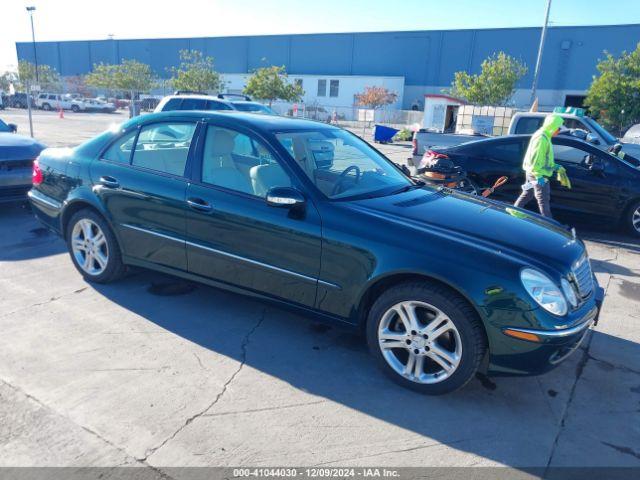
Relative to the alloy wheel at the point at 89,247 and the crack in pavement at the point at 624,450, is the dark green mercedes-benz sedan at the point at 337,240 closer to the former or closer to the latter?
the alloy wheel at the point at 89,247

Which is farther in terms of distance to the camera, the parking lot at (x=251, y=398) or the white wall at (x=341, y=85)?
the white wall at (x=341, y=85)

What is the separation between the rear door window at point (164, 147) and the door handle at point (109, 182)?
22 centimetres

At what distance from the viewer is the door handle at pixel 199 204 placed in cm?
384

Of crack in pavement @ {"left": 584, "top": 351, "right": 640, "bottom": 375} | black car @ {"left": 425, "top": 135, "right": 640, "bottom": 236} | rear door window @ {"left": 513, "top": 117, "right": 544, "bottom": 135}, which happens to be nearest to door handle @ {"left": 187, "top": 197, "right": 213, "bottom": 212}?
crack in pavement @ {"left": 584, "top": 351, "right": 640, "bottom": 375}

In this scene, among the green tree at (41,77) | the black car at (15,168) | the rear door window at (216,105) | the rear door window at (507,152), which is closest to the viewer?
the black car at (15,168)

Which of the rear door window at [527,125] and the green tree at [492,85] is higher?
→ the green tree at [492,85]

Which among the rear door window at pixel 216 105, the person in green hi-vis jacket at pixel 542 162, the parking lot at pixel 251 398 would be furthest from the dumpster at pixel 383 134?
the parking lot at pixel 251 398

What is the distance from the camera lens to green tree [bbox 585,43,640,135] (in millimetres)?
27781

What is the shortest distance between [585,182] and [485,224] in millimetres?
5040

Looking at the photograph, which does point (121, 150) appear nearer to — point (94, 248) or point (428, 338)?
point (94, 248)

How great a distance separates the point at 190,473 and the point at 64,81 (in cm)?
7791

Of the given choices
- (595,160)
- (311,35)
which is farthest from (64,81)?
(595,160)

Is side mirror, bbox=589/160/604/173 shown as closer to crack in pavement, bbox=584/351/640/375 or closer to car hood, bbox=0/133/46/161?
crack in pavement, bbox=584/351/640/375

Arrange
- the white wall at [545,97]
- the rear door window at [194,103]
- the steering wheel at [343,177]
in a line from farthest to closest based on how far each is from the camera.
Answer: the white wall at [545,97]
the rear door window at [194,103]
the steering wheel at [343,177]
